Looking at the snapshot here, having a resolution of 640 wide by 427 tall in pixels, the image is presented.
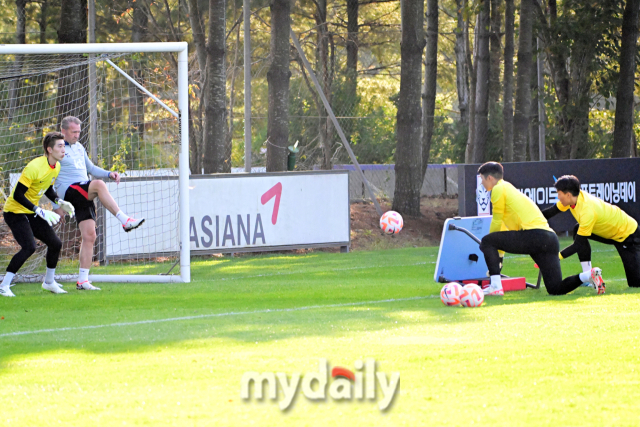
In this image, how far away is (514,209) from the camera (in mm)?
9898

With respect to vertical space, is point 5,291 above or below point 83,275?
below

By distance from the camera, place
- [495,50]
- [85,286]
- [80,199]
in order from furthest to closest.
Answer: [495,50], [85,286], [80,199]

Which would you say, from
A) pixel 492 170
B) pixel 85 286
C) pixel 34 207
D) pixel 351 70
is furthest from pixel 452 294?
pixel 351 70

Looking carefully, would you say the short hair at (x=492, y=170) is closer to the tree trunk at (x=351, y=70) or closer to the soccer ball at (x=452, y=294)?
the soccer ball at (x=452, y=294)

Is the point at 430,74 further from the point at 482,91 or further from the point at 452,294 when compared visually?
the point at 452,294

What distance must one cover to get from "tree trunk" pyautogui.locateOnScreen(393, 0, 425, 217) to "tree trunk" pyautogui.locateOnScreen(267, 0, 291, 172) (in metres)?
3.15

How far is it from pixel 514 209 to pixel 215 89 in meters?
10.0

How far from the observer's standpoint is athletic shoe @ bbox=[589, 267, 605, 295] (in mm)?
9719

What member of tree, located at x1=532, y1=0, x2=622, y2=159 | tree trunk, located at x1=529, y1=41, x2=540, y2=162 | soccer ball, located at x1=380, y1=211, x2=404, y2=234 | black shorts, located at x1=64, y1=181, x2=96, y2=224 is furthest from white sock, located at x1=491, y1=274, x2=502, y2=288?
tree trunk, located at x1=529, y1=41, x2=540, y2=162

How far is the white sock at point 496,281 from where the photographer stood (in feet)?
32.5

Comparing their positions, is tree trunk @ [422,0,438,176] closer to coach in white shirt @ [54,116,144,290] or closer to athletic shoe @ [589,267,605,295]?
athletic shoe @ [589,267,605,295]

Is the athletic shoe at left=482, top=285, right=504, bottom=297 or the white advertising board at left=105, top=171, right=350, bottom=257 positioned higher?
the white advertising board at left=105, top=171, right=350, bottom=257

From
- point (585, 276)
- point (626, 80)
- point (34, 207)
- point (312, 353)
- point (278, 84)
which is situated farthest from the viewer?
point (626, 80)

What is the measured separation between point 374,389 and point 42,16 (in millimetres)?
28031
